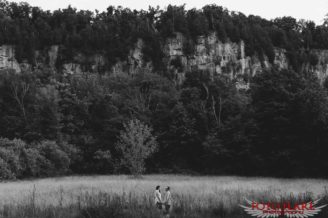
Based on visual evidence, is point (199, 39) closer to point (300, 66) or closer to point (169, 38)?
point (169, 38)

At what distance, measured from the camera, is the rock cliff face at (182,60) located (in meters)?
101

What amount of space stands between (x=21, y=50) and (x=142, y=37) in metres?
33.2

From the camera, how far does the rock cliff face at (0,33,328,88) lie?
332 ft

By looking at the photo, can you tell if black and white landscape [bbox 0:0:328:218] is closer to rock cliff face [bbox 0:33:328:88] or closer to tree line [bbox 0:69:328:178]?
tree line [bbox 0:69:328:178]

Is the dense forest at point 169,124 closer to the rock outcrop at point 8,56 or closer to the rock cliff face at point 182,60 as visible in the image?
the rock outcrop at point 8,56

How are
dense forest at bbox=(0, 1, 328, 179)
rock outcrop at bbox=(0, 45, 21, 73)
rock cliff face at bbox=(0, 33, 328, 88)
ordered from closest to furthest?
dense forest at bbox=(0, 1, 328, 179) → rock outcrop at bbox=(0, 45, 21, 73) → rock cliff face at bbox=(0, 33, 328, 88)

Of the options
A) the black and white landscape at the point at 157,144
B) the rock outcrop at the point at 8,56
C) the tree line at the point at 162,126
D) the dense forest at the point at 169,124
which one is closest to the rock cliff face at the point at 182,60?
the rock outcrop at the point at 8,56

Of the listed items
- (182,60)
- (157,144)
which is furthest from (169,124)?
(182,60)

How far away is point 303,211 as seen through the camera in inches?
438

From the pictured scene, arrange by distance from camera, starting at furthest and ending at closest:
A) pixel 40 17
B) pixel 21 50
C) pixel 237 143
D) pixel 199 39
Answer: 1. pixel 199 39
2. pixel 40 17
3. pixel 21 50
4. pixel 237 143

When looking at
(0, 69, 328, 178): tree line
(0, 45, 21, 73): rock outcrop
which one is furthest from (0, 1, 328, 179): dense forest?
(0, 45, 21, 73): rock outcrop

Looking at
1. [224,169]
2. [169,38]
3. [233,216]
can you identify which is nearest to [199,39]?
[169,38]

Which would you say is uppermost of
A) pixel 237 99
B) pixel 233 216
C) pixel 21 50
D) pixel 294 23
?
pixel 294 23

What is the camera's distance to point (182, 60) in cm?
11200
